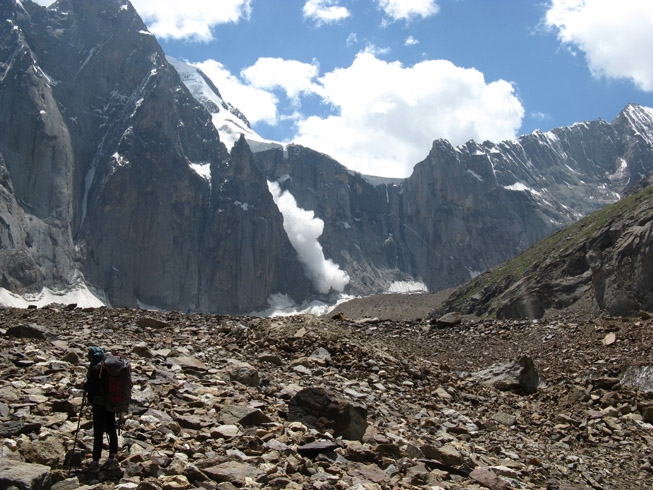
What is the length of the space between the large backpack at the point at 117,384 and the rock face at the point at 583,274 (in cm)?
3560

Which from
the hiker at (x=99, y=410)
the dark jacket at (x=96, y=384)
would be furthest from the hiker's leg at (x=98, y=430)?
the dark jacket at (x=96, y=384)

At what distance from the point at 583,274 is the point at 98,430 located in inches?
3313

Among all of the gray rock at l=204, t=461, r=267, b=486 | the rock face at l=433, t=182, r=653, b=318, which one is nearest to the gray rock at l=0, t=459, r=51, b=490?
the gray rock at l=204, t=461, r=267, b=486

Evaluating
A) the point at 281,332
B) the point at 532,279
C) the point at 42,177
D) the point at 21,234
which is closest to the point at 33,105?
the point at 42,177

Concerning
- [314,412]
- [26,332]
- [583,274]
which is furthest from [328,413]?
[583,274]

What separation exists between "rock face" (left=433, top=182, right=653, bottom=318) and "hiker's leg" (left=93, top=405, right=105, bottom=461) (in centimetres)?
3603

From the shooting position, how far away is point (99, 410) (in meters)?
10.1

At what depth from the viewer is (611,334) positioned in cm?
2361

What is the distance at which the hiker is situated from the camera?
9820 millimetres

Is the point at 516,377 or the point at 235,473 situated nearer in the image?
the point at 235,473

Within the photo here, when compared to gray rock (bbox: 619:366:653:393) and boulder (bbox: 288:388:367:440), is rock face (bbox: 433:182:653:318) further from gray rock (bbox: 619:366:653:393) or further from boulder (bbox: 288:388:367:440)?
boulder (bbox: 288:388:367:440)

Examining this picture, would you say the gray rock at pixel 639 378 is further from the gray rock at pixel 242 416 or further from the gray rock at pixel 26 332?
the gray rock at pixel 26 332

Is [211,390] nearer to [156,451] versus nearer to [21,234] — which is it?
[156,451]

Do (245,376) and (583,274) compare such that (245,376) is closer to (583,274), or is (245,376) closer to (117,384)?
(117,384)
